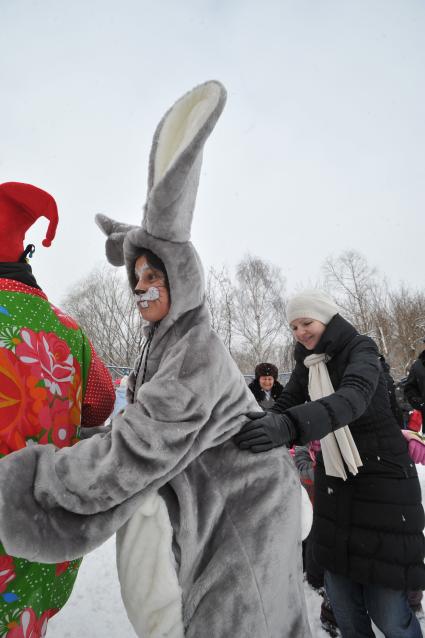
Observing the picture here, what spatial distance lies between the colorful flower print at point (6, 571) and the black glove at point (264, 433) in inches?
29.6

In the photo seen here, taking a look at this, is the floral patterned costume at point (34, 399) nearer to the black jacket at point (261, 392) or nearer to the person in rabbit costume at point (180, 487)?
the person in rabbit costume at point (180, 487)

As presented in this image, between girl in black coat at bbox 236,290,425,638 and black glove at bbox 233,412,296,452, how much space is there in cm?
17

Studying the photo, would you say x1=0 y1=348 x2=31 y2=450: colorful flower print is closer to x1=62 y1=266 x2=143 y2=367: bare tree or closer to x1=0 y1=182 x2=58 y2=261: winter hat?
x1=0 y1=182 x2=58 y2=261: winter hat

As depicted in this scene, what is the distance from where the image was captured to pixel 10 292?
1.30 meters

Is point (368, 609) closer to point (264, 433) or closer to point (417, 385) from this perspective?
point (264, 433)

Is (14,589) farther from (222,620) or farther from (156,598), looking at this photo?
(222,620)

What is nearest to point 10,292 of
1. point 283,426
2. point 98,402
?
point 98,402

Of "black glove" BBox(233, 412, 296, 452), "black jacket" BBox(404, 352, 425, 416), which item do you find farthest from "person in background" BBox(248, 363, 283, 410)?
"black glove" BBox(233, 412, 296, 452)

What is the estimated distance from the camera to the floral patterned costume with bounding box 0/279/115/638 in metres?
1.14

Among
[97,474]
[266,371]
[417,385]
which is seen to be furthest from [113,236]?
[417,385]

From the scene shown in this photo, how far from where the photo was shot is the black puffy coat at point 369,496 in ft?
5.37

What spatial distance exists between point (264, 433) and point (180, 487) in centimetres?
31

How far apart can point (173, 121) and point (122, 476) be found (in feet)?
3.70

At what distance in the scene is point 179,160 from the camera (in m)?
1.09
